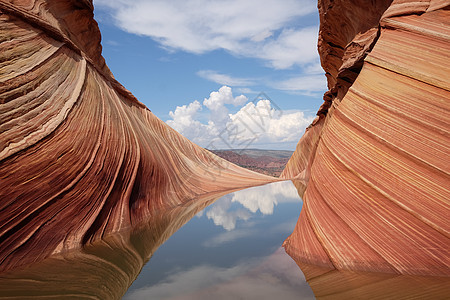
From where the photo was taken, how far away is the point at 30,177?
295 centimetres

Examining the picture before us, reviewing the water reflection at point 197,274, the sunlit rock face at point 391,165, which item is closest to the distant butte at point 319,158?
the sunlit rock face at point 391,165

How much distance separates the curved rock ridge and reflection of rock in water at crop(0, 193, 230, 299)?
210 millimetres

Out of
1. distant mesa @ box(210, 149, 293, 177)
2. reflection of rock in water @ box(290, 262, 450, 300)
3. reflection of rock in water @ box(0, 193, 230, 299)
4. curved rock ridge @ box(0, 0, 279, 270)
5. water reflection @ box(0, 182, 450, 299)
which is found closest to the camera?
reflection of rock in water @ box(290, 262, 450, 300)

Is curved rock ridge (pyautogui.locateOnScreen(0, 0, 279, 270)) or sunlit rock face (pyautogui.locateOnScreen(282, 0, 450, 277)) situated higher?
curved rock ridge (pyautogui.locateOnScreen(0, 0, 279, 270))

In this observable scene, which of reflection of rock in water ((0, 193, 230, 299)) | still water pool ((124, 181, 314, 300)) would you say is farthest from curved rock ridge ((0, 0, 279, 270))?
still water pool ((124, 181, 314, 300))

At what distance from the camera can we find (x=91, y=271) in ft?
7.98

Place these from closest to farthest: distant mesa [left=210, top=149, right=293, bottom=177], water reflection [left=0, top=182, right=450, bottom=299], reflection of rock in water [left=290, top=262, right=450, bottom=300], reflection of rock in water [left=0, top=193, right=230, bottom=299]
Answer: reflection of rock in water [left=290, top=262, right=450, bottom=300], water reflection [left=0, top=182, right=450, bottom=299], reflection of rock in water [left=0, top=193, right=230, bottom=299], distant mesa [left=210, top=149, right=293, bottom=177]

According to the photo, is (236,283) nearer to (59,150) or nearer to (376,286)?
(376,286)

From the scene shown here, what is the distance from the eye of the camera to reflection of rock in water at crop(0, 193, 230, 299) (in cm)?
204

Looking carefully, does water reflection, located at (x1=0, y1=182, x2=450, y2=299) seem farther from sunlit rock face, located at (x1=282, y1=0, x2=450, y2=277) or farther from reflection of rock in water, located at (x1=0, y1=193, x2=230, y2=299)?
sunlit rock face, located at (x1=282, y1=0, x2=450, y2=277)

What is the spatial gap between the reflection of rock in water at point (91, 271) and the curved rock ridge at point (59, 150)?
21 centimetres

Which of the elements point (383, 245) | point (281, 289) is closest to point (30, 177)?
point (281, 289)

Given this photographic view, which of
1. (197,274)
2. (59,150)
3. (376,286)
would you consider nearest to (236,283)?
(197,274)

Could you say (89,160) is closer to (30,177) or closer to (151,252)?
(30,177)
